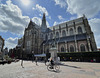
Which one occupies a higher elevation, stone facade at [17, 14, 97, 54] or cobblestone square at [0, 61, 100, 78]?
stone facade at [17, 14, 97, 54]

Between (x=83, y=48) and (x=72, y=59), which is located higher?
(x=83, y=48)

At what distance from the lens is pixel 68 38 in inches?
1299

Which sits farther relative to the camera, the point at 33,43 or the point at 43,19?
the point at 43,19

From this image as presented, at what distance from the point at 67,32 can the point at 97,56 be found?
66.9 feet

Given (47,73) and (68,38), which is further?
(68,38)

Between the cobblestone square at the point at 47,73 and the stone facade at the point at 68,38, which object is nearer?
the cobblestone square at the point at 47,73

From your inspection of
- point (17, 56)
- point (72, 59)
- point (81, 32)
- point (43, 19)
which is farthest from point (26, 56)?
point (43, 19)

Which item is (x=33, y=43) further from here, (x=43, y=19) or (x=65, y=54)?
(x=43, y=19)

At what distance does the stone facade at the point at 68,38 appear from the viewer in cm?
2698

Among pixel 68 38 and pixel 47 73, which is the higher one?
pixel 68 38

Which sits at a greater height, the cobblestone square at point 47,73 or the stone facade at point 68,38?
the stone facade at point 68,38

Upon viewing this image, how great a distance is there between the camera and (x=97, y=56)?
1981cm

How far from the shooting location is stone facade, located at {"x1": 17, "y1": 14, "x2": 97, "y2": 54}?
27.0 m

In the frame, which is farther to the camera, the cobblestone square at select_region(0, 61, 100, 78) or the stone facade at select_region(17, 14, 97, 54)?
the stone facade at select_region(17, 14, 97, 54)
